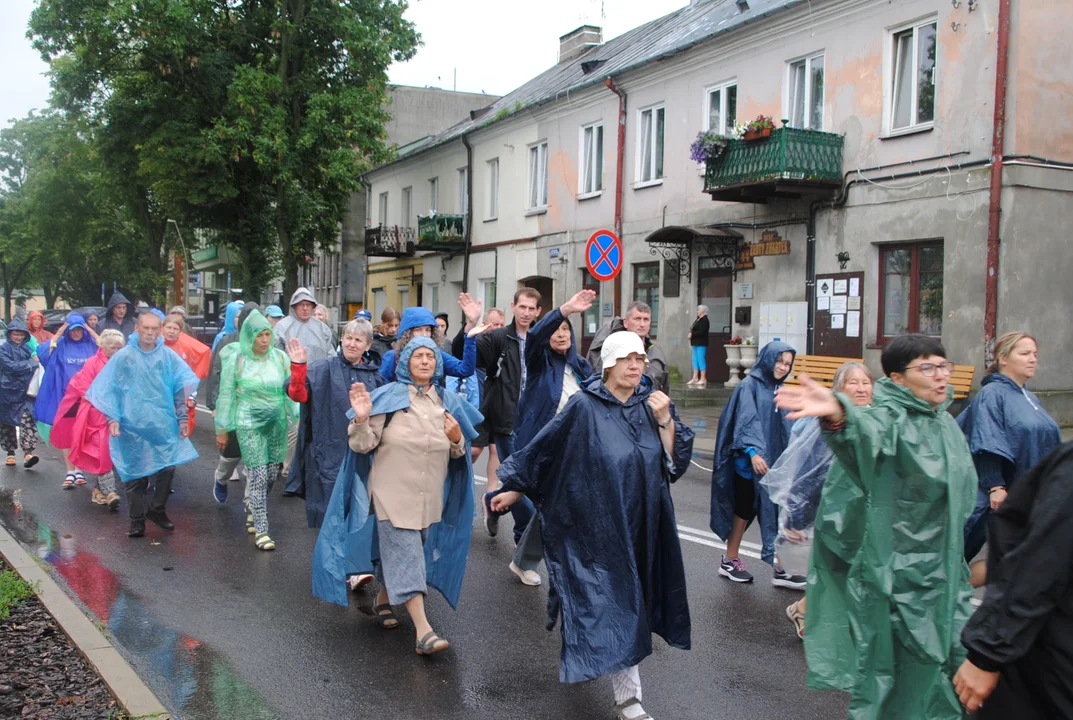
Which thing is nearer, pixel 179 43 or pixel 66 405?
pixel 66 405

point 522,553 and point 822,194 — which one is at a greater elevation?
point 822,194

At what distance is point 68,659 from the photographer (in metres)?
4.85

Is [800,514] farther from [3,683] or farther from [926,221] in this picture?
[926,221]

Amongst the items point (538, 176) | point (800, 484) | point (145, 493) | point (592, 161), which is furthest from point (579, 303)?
point (538, 176)

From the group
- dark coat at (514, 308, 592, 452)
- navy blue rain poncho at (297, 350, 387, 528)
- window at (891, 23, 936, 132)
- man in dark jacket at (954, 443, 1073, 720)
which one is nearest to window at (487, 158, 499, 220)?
window at (891, 23, 936, 132)

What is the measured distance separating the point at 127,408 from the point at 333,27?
21897mm

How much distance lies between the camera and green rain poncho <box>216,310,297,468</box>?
7.52 meters

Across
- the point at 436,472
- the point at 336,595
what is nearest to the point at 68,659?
the point at 336,595

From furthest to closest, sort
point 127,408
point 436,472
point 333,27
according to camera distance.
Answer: point 333,27
point 127,408
point 436,472

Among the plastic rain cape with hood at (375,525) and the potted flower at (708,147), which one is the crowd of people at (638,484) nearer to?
the plastic rain cape with hood at (375,525)

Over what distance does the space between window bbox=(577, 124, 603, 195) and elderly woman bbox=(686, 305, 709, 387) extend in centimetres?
577

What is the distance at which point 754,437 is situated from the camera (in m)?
6.29

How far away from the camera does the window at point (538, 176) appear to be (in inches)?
→ 1079

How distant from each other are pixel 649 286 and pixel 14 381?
1422cm
